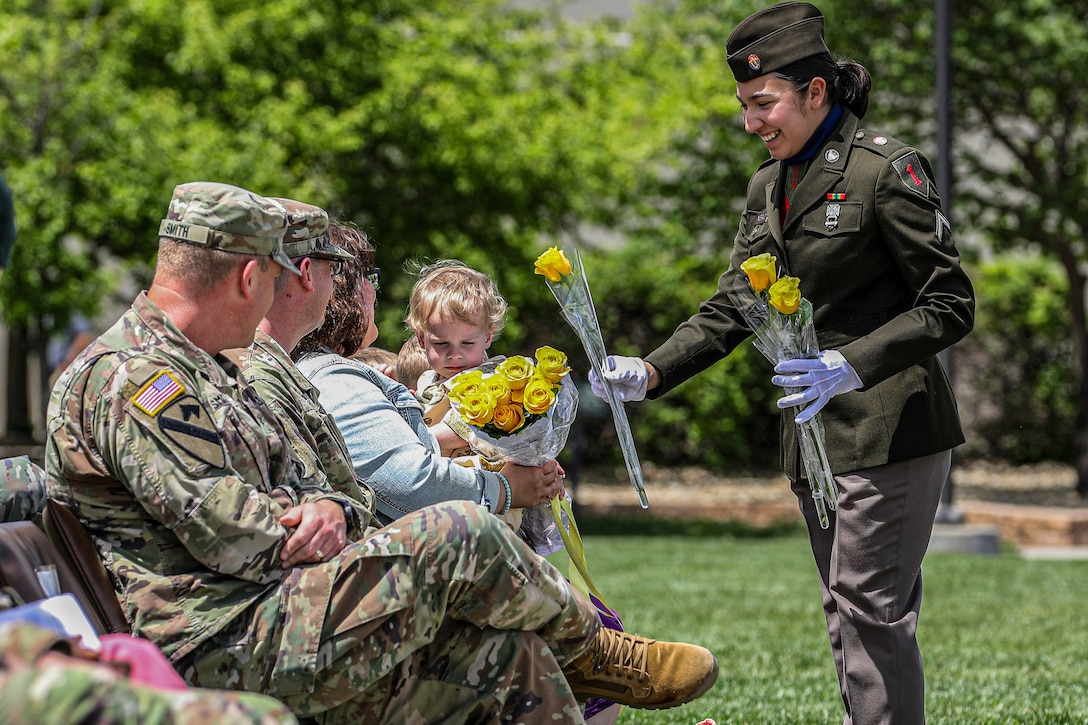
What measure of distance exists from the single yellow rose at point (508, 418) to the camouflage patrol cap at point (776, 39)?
43.4 inches

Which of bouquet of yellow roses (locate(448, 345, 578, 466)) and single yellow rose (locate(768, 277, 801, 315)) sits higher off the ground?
single yellow rose (locate(768, 277, 801, 315))

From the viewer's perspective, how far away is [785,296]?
337 centimetres

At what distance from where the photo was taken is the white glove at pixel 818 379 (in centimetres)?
338

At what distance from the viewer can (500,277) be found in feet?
42.9

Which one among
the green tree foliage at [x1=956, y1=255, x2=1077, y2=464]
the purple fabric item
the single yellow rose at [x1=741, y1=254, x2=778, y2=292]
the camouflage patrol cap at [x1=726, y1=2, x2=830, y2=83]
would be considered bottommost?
the green tree foliage at [x1=956, y1=255, x2=1077, y2=464]

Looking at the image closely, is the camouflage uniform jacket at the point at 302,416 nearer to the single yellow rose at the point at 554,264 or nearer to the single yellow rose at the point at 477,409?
the single yellow rose at the point at 477,409

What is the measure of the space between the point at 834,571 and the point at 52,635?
227 centimetres

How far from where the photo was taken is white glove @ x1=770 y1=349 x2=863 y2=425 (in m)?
3.38

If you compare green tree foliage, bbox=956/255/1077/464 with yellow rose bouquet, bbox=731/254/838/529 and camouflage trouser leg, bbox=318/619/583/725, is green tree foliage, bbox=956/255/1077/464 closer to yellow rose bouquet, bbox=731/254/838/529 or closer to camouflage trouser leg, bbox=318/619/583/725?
yellow rose bouquet, bbox=731/254/838/529

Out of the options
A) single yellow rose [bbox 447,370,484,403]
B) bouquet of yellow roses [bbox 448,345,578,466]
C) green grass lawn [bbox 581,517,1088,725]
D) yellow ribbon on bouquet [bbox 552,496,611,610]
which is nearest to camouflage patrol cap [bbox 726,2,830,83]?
bouquet of yellow roses [bbox 448,345,578,466]

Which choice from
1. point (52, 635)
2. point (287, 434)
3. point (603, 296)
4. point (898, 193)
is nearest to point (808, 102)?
point (898, 193)

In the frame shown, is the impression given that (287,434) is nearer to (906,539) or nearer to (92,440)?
(92,440)

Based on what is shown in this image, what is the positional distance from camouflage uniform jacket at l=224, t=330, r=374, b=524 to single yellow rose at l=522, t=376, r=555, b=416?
512 millimetres

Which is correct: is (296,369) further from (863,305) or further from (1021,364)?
(1021,364)
